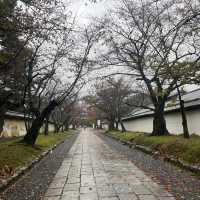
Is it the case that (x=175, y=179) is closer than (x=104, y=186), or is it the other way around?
(x=104, y=186)

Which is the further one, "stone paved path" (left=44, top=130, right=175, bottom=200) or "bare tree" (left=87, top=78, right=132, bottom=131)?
"bare tree" (left=87, top=78, right=132, bottom=131)

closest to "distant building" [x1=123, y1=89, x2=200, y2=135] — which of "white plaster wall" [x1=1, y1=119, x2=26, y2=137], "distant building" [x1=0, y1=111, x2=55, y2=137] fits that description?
"distant building" [x1=0, y1=111, x2=55, y2=137]

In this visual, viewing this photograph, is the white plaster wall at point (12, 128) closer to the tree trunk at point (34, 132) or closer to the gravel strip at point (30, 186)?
the tree trunk at point (34, 132)

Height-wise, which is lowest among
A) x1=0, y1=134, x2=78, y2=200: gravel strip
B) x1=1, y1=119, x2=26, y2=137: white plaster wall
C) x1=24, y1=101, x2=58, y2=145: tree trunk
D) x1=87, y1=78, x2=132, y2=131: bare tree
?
x1=0, y1=134, x2=78, y2=200: gravel strip

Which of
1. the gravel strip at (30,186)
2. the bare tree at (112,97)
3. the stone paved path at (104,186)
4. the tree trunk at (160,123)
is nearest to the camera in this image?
the stone paved path at (104,186)

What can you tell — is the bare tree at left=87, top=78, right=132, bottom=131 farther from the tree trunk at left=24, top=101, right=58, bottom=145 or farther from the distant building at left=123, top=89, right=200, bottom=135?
the tree trunk at left=24, top=101, right=58, bottom=145

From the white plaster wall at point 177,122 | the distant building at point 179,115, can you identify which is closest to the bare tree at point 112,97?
the white plaster wall at point 177,122

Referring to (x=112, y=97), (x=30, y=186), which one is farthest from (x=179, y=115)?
(x=112, y=97)

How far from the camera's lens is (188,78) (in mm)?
13969

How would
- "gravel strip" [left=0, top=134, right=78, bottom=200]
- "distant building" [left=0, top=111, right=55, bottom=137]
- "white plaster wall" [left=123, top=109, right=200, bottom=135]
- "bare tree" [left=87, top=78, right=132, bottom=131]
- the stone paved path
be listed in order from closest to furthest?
1. the stone paved path
2. "gravel strip" [left=0, top=134, right=78, bottom=200]
3. "white plaster wall" [left=123, top=109, right=200, bottom=135]
4. "distant building" [left=0, top=111, right=55, bottom=137]
5. "bare tree" [left=87, top=78, right=132, bottom=131]

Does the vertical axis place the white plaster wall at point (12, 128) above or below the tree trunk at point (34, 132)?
above

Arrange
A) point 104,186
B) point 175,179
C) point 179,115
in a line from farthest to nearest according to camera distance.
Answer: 1. point 179,115
2. point 175,179
3. point 104,186

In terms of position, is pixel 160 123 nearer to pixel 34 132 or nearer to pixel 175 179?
pixel 34 132

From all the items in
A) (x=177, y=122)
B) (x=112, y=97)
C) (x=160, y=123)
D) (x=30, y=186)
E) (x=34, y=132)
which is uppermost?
(x=112, y=97)
